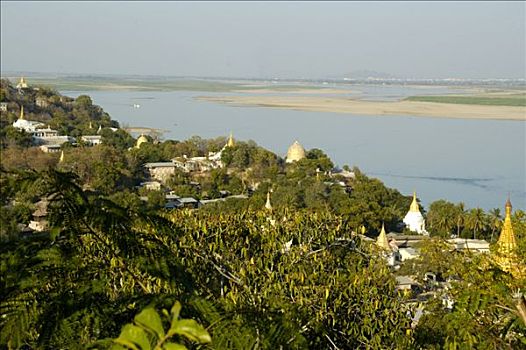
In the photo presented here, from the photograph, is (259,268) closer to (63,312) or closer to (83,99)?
(63,312)

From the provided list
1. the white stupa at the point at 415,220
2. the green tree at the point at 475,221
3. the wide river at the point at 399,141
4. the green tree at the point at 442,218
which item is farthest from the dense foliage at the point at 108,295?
the wide river at the point at 399,141

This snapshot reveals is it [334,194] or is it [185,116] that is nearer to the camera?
[334,194]

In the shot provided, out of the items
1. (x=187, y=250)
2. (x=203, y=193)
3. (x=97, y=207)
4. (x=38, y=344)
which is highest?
(x=97, y=207)

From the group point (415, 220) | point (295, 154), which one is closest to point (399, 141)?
point (295, 154)

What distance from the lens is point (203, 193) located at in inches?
904

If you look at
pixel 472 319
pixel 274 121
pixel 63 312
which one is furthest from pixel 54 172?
pixel 274 121

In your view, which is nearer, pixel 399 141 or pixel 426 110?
pixel 399 141

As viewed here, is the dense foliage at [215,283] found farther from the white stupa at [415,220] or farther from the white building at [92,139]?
the white building at [92,139]

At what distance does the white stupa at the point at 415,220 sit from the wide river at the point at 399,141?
12.9 ft

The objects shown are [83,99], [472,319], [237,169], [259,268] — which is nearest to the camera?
[472,319]

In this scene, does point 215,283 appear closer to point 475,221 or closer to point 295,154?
point 475,221

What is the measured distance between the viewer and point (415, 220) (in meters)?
19.5

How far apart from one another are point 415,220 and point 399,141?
21401 mm

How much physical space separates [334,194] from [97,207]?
18.5 metres
